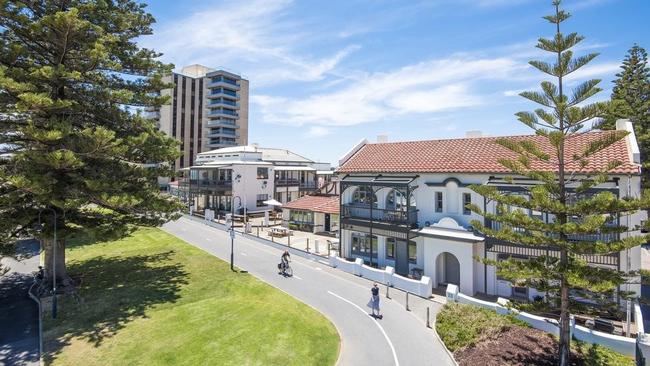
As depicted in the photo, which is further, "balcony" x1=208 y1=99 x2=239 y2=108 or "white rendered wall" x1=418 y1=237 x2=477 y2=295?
"balcony" x1=208 y1=99 x2=239 y2=108

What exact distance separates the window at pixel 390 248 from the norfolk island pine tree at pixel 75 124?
1409 centimetres

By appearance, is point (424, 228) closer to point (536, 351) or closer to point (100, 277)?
point (536, 351)

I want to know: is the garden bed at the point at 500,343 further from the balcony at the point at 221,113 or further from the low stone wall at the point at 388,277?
the balcony at the point at 221,113

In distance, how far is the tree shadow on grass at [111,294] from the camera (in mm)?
14055

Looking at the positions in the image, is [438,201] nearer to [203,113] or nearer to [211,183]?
[211,183]

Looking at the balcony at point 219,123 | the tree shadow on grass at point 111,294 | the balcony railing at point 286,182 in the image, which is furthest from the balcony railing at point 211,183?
the balcony at point 219,123

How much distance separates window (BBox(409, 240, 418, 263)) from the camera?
23206 mm

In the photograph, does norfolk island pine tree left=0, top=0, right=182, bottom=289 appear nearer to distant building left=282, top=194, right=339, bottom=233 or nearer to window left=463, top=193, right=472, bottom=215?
window left=463, top=193, right=472, bottom=215

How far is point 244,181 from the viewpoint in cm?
4497

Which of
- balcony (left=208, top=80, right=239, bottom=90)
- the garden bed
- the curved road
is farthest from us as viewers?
balcony (left=208, top=80, right=239, bottom=90)

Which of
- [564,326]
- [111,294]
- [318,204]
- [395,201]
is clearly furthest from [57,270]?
[318,204]

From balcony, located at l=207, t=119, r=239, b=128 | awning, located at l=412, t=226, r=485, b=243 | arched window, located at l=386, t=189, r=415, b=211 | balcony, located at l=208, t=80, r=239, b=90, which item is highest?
balcony, located at l=208, t=80, r=239, b=90

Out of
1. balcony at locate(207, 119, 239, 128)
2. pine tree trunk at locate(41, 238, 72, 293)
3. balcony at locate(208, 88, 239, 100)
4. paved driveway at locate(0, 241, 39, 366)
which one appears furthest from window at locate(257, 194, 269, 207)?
balcony at locate(208, 88, 239, 100)

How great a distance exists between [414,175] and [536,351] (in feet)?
42.2
